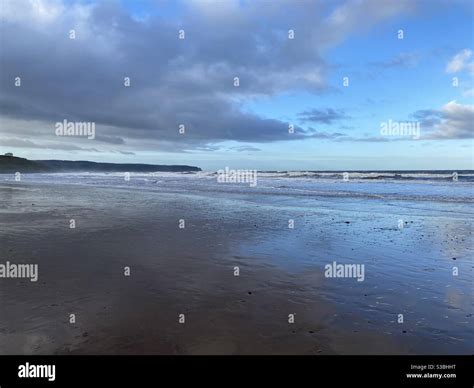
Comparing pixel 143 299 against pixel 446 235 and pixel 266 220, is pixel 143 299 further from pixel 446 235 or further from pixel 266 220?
pixel 446 235

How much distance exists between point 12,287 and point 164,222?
6.65 metres

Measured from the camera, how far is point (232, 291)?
19.2ft

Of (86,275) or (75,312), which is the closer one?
(75,312)

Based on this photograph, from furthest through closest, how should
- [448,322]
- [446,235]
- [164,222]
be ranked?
1. [164,222]
2. [446,235]
3. [448,322]

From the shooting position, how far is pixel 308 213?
15258mm

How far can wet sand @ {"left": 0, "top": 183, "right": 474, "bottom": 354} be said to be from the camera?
4.23 meters

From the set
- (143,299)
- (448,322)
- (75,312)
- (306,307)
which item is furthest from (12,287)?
(448,322)

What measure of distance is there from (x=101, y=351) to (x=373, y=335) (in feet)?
10.5

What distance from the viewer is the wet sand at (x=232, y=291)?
13.9 ft

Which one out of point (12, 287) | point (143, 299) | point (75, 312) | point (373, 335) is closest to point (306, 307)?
point (373, 335)
